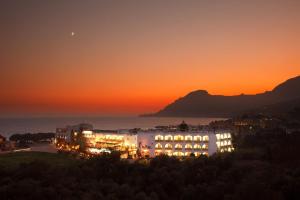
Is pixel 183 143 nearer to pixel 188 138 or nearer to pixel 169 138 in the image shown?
pixel 188 138

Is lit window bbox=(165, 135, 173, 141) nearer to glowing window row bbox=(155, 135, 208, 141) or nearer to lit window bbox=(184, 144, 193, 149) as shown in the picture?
glowing window row bbox=(155, 135, 208, 141)

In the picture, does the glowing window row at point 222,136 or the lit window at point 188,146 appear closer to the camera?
the lit window at point 188,146

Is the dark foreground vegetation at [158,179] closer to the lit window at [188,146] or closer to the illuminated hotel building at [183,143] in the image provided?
the illuminated hotel building at [183,143]

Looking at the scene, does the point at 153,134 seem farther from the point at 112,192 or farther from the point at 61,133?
the point at 112,192

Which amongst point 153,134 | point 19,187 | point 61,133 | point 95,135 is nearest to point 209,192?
point 19,187

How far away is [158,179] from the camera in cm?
2581

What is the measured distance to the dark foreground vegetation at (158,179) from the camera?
21.3 m

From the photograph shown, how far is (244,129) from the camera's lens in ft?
192

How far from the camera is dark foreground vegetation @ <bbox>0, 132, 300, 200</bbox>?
21.3m

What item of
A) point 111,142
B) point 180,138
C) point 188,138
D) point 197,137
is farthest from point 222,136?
point 111,142

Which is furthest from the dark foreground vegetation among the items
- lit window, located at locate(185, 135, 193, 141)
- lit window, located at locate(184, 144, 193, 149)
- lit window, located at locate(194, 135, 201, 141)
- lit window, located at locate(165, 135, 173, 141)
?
lit window, located at locate(165, 135, 173, 141)

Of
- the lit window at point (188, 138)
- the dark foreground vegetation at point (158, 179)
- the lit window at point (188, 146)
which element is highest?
the lit window at point (188, 138)

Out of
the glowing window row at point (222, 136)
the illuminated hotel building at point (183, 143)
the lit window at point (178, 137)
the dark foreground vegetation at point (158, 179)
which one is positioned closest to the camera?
the dark foreground vegetation at point (158, 179)

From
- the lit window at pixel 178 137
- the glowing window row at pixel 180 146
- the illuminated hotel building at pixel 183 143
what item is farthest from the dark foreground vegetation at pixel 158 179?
the lit window at pixel 178 137
